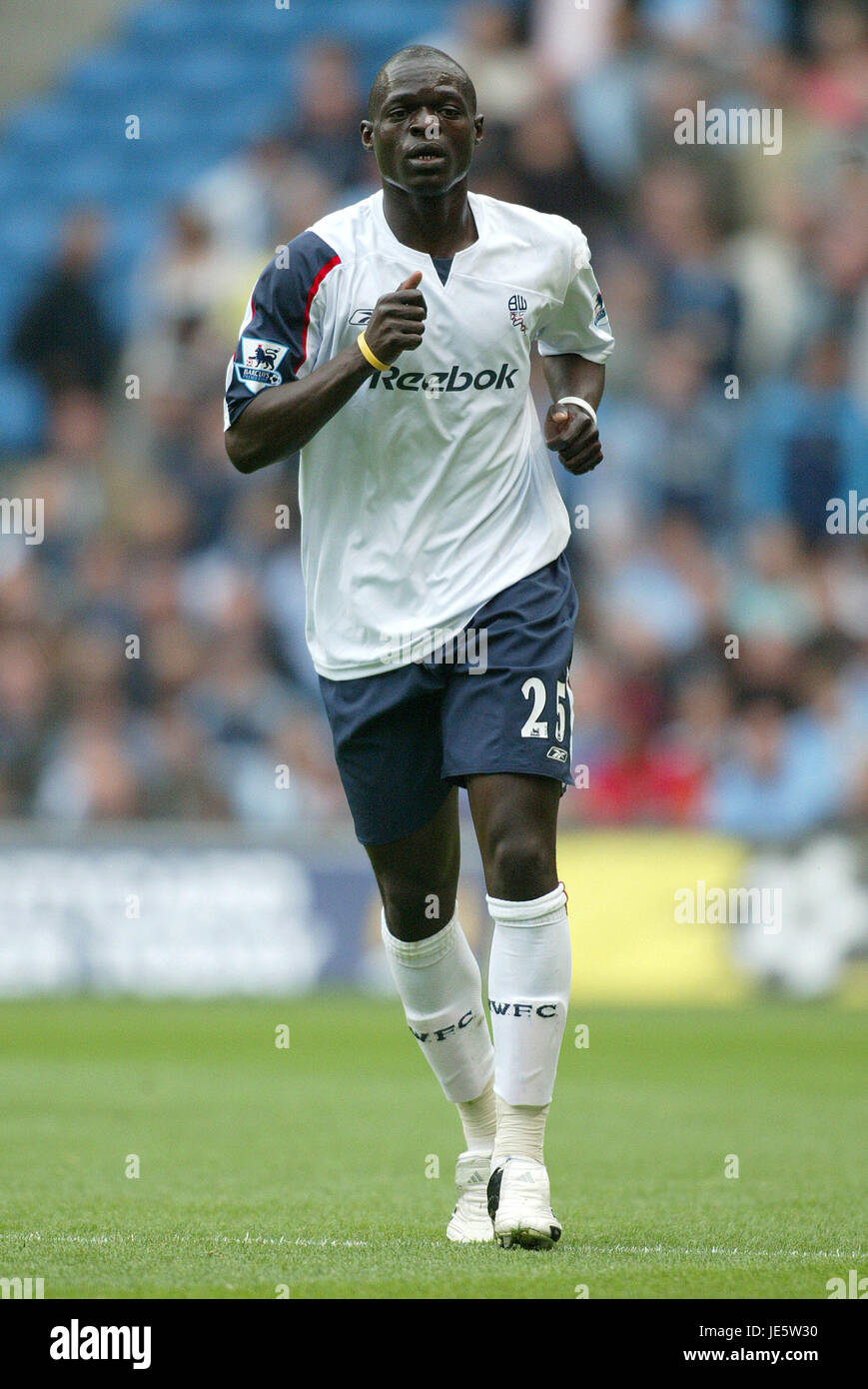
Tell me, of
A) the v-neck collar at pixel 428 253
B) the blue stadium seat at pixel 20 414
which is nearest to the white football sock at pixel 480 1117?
the v-neck collar at pixel 428 253

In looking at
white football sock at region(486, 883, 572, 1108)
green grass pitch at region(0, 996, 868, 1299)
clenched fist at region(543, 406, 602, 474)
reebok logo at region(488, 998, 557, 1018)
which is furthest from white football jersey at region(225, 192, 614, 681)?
green grass pitch at region(0, 996, 868, 1299)

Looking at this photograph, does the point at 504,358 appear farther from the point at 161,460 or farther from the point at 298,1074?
the point at 161,460

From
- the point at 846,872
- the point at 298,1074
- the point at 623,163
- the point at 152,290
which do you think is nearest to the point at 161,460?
the point at 152,290

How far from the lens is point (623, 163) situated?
14570mm

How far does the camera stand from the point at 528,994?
4613 millimetres

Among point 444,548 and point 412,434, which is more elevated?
point 412,434

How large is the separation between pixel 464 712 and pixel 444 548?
404 mm

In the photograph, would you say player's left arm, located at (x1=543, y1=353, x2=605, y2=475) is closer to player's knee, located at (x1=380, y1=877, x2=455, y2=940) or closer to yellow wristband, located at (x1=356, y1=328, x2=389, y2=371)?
yellow wristband, located at (x1=356, y1=328, x2=389, y2=371)

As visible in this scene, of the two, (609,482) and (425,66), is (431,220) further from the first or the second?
(609,482)

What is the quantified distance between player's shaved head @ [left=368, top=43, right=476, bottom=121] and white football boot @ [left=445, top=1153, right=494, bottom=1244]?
7.94 ft

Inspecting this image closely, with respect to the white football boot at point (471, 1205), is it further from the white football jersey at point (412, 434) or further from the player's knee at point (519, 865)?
the white football jersey at point (412, 434)

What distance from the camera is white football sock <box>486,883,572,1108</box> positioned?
4582 millimetres

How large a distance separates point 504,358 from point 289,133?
11.2m

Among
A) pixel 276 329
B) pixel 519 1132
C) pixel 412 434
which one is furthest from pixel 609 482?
pixel 519 1132
